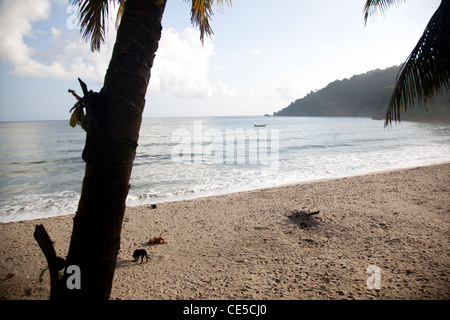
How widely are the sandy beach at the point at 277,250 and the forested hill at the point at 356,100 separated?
3029 inches

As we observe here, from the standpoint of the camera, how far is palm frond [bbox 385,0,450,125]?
3.37 m

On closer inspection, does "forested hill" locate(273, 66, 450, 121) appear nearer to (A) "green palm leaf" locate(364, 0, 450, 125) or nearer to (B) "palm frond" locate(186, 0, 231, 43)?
(A) "green palm leaf" locate(364, 0, 450, 125)

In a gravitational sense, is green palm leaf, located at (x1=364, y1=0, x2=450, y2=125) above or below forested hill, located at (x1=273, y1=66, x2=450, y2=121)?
below

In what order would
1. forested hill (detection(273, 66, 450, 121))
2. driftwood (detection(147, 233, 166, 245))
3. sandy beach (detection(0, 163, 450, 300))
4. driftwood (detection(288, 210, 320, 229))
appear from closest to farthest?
sandy beach (detection(0, 163, 450, 300))
driftwood (detection(147, 233, 166, 245))
driftwood (detection(288, 210, 320, 229))
forested hill (detection(273, 66, 450, 121))

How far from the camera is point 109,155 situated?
1187 millimetres

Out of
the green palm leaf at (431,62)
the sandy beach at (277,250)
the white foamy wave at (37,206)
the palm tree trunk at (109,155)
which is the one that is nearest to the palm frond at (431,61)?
the green palm leaf at (431,62)

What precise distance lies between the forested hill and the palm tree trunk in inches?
3216

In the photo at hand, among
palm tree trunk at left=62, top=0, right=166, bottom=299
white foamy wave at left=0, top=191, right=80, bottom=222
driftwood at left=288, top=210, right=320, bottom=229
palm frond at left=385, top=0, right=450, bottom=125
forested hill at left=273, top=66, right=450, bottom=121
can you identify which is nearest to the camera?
palm tree trunk at left=62, top=0, right=166, bottom=299

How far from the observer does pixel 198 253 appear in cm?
369

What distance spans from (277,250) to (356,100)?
451ft

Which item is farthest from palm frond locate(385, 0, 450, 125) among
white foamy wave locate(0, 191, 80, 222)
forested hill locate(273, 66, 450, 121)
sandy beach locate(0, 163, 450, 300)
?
forested hill locate(273, 66, 450, 121)

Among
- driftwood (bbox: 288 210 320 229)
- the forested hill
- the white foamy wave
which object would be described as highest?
the forested hill

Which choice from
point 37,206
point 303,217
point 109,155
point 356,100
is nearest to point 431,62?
point 303,217
